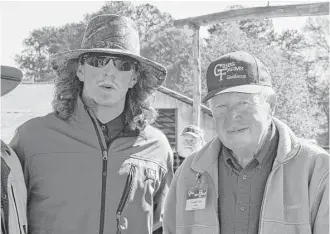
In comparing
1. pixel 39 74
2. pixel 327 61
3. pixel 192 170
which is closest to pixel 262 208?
pixel 192 170

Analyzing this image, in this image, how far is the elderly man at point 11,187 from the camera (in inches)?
108

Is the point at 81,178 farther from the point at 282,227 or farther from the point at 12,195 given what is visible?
the point at 282,227

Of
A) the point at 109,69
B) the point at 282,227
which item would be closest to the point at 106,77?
the point at 109,69

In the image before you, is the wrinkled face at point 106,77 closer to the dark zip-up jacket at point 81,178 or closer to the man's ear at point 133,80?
the man's ear at point 133,80

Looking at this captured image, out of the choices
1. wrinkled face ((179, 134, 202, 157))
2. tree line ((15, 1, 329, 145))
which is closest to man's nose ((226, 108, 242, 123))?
wrinkled face ((179, 134, 202, 157))

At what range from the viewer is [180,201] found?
9.89ft

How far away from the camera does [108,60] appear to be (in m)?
3.44

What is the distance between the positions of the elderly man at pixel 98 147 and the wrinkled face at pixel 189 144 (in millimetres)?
3555

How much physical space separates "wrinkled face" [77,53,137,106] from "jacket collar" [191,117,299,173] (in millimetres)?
707

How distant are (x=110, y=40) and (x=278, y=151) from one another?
1417 mm

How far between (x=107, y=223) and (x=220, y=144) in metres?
0.86

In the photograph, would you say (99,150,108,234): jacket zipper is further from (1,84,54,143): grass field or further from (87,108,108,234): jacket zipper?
(1,84,54,143): grass field

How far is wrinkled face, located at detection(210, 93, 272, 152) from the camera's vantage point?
2.83 meters

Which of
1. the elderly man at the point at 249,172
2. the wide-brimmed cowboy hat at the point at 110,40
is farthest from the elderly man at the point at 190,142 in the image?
the elderly man at the point at 249,172
